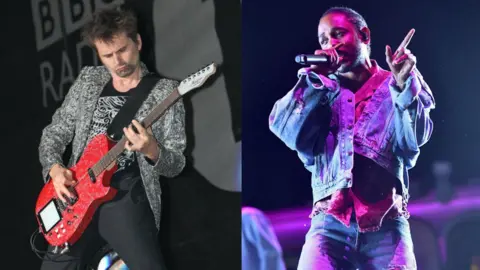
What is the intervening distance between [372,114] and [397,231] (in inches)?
19.5

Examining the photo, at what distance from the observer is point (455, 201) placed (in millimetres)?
3018

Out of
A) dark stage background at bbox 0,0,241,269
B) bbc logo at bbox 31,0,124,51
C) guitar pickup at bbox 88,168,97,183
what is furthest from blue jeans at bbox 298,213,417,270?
bbc logo at bbox 31,0,124,51

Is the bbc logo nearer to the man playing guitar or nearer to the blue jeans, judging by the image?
the man playing guitar

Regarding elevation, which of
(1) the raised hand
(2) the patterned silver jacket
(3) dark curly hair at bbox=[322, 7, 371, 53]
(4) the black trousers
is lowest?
(4) the black trousers

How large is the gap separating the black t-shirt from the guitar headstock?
0.35 meters

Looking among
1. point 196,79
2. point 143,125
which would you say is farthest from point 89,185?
point 196,79

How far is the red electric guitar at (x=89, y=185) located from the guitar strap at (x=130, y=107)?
0.05m

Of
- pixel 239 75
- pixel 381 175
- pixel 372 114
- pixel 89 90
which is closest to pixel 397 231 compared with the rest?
pixel 381 175

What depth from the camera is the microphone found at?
3.09 meters

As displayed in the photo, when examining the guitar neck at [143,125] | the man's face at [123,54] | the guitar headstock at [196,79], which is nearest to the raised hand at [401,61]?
the guitar headstock at [196,79]

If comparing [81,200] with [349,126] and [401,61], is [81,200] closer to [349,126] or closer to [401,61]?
[349,126]

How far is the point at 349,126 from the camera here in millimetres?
3023

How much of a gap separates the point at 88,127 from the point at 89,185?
29 centimetres

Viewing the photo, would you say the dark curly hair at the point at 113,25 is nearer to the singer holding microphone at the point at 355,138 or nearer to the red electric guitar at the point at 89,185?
the red electric guitar at the point at 89,185
